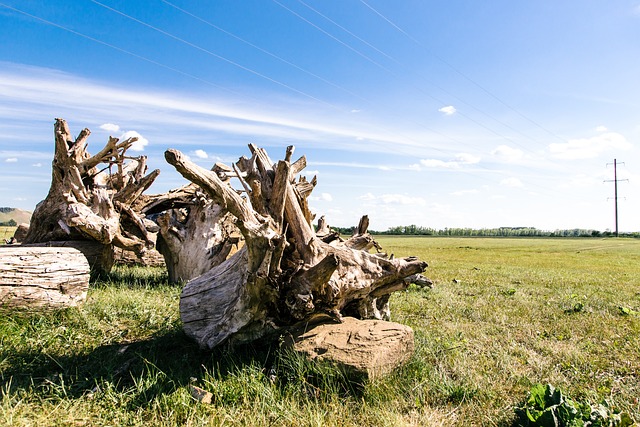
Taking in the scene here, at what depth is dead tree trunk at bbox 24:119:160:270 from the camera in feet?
33.3

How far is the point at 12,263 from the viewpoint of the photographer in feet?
23.6

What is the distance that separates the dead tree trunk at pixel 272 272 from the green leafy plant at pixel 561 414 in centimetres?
242

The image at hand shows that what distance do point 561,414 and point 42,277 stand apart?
792 cm

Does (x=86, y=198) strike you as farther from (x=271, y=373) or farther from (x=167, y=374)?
(x=271, y=373)

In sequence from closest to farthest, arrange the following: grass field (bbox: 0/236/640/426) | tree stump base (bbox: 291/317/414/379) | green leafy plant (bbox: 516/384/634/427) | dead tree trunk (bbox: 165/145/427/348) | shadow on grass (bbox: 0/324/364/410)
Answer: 1. green leafy plant (bbox: 516/384/634/427)
2. grass field (bbox: 0/236/640/426)
3. shadow on grass (bbox: 0/324/364/410)
4. tree stump base (bbox: 291/317/414/379)
5. dead tree trunk (bbox: 165/145/427/348)

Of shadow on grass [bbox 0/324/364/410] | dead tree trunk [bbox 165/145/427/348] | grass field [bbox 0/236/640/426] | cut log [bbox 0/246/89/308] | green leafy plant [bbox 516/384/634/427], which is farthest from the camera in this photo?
cut log [bbox 0/246/89/308]

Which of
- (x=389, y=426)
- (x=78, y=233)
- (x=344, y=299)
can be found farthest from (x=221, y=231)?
(x=389, y=426)

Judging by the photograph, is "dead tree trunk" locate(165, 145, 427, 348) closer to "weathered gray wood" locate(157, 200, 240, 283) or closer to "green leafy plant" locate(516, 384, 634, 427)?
"green leafy plant" locate(516, 384, 634, 427)

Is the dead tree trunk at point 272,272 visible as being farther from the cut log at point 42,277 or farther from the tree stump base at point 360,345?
the cut log at point 42,277

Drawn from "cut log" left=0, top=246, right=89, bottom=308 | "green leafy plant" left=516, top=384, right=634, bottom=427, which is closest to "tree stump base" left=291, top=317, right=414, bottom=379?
"green leafy plant" left=516, top=384, right=634, bottom=427

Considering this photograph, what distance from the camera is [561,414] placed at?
3883 mm

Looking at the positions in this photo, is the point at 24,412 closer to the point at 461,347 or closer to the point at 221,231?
the point at 461,347

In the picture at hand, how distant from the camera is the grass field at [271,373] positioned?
441 centimetres

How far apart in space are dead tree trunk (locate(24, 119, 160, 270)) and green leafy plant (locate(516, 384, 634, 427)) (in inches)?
370
